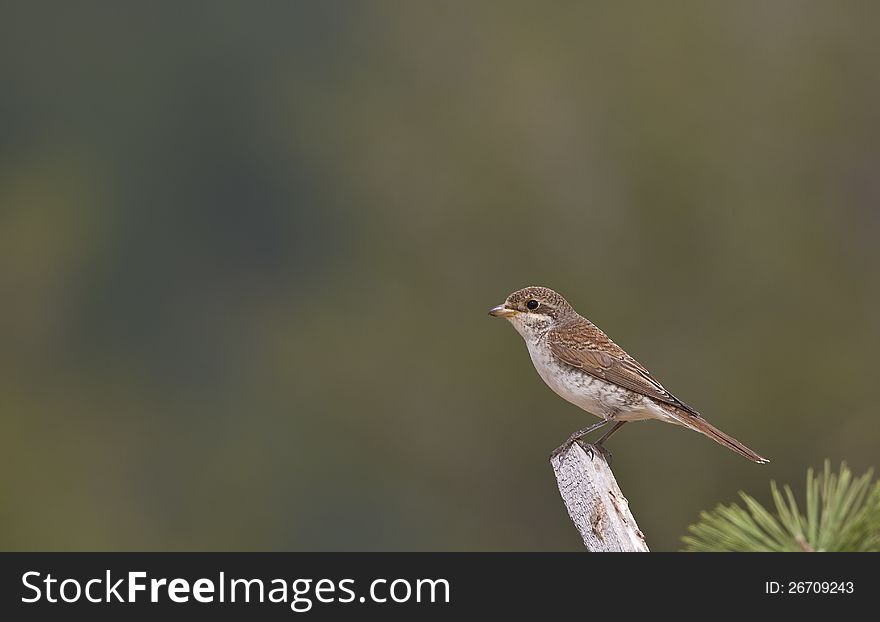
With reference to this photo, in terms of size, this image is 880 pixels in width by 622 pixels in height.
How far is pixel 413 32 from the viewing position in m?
42.8

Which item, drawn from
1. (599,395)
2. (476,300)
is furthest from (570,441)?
(476,300)

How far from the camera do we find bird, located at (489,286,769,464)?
21.2 feet

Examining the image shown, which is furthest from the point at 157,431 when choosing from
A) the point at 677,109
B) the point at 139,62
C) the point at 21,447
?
the point at 139,62

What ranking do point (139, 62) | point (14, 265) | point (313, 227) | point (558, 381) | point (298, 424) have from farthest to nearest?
1. point (139, 62)
2. point (313, 227)
3. point (14, 265)
4. point (298, 424)
5. point (558, 381)

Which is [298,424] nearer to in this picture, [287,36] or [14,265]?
[14,265]

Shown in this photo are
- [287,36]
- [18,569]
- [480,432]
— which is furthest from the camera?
[287,36]

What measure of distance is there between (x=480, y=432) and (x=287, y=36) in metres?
37.7

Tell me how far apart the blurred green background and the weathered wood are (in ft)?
53.0

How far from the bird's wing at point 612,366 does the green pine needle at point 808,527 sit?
8.99 ft

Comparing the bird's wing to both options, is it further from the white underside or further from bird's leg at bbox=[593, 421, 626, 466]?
bird's leg at bbox=[593, 421, 626, 466]

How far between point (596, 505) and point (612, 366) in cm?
198

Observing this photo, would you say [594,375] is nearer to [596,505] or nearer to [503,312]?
[503,312]

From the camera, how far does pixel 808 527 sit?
3.67 metres

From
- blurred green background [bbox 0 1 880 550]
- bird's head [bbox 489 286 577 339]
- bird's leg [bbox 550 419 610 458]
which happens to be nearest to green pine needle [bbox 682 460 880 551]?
bird's leg [bbox 550 419 610 458]
